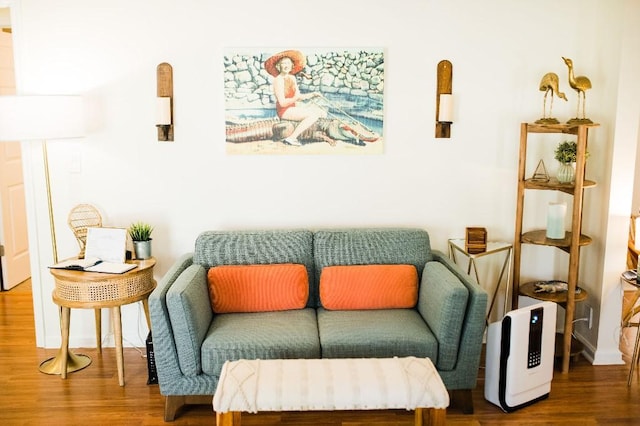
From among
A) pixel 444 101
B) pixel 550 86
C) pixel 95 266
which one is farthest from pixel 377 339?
pixel 550 86

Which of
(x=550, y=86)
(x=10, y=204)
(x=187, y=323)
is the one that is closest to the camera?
(x=187, y=323)

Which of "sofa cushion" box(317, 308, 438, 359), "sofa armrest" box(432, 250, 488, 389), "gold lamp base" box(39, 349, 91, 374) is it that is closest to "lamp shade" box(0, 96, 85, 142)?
"gold lamp base" box(39, 349, 91, 374)

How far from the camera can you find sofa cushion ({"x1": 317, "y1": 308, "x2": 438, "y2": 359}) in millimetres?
3143

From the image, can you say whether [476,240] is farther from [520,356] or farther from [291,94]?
[291,94]

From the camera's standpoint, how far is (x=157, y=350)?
121 inches

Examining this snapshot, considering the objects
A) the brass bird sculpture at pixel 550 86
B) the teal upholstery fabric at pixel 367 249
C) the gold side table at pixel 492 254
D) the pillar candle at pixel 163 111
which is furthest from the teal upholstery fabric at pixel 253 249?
the brass bird sculpture at pixel 550 86

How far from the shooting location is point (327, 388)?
262cm

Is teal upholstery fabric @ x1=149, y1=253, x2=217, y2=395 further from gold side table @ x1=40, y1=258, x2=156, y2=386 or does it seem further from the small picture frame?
the small picture frame

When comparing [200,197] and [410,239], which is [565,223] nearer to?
[410,239]

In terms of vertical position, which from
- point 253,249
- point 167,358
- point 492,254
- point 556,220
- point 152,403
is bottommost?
point 152,403

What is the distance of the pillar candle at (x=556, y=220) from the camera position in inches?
146

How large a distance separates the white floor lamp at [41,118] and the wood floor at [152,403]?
0.23 meters

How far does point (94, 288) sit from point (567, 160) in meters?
2.72

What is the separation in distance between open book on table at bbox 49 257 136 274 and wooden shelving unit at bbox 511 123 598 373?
2239 millimetres
